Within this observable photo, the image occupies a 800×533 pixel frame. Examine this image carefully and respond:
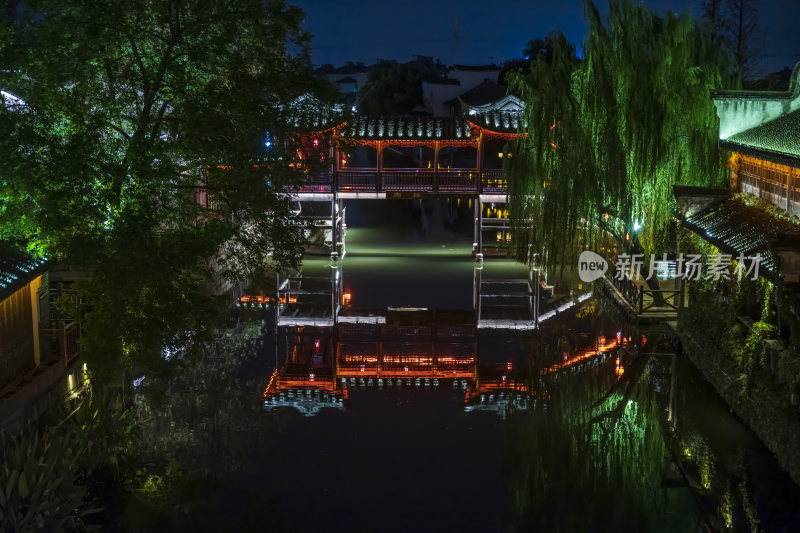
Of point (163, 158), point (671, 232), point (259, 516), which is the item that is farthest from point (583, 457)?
point (671, 232)

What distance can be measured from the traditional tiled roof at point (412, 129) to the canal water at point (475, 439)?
10204 millimetres

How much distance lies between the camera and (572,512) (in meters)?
12.3

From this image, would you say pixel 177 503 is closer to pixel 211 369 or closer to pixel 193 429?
pixel 193 429

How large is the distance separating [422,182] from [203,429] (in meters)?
18.2

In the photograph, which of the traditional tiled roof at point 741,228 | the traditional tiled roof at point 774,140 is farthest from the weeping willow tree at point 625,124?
the traditional tiled roof at point 741,228

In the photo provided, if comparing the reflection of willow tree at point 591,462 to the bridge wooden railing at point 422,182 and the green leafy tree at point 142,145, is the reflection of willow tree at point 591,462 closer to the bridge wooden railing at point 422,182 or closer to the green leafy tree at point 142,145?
the green leafy tree at point 142,145

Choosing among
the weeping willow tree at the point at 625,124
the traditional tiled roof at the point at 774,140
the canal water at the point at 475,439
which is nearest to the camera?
the canal water at the point at 475,439

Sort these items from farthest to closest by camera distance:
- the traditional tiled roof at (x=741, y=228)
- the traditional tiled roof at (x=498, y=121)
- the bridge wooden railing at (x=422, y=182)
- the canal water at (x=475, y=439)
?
the bridge wooden railing at (x=422, y=182)
the traditional tiled roof at (x=498, y=121)
the traditional tiled roof at (x=741, y=228)
the canal water at (x=475, y=439)

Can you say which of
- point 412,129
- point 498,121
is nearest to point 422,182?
point 412,129

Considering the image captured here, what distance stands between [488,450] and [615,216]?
1011 centimetres

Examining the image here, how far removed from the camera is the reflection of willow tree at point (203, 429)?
12.8 m

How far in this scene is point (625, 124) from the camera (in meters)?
22.4

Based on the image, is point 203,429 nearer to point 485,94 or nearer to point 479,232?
point 479,232

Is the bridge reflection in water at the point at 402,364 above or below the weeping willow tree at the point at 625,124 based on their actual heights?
below
